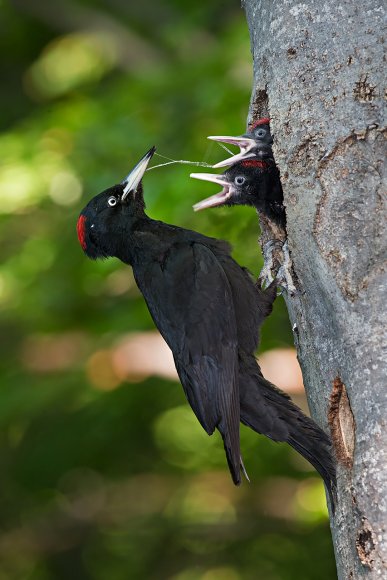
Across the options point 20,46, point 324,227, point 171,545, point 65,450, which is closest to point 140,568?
point 171,545

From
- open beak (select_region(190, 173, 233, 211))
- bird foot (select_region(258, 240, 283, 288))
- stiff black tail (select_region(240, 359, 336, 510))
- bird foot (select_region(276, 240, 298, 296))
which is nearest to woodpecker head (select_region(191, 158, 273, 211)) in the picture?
open beak (select_region(190, 173, 233, 211))

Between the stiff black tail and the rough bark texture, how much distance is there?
65mm

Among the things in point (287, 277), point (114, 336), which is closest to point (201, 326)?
point (287, 277)

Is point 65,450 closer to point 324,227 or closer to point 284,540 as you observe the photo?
point 284,540

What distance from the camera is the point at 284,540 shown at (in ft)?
23.8

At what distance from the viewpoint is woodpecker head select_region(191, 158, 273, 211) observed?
452 cm

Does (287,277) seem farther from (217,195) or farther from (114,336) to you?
(114,336)

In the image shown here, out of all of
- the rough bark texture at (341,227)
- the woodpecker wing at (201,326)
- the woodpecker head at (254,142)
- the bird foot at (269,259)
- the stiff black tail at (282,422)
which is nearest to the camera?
the rough bark texture at (341,227)

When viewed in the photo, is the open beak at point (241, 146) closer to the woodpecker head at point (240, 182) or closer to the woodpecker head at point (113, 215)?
the woodpecker head at point (240, 182)

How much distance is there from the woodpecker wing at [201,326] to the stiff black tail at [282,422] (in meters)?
0.08

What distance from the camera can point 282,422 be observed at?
3508 millimetres

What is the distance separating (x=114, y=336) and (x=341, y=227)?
11.3 feet

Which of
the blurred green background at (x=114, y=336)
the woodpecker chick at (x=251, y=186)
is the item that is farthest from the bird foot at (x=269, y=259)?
the blurred green background at (x=114, y=336)

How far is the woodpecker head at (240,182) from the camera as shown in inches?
178
